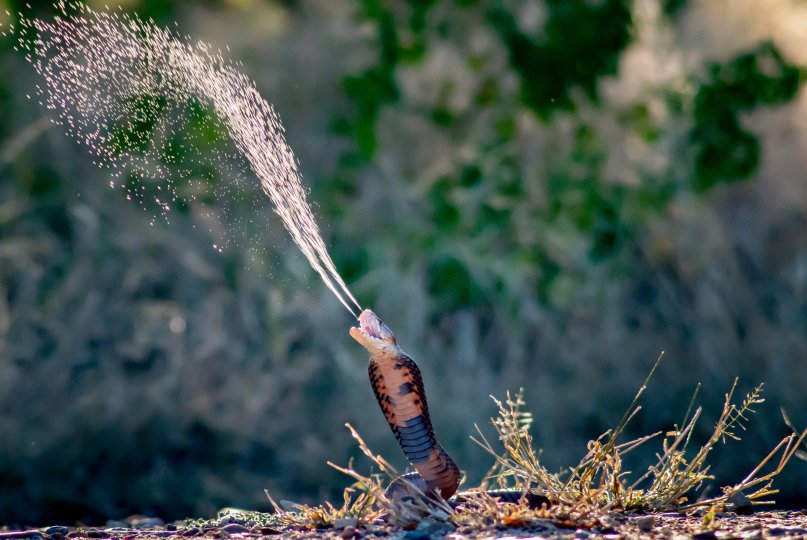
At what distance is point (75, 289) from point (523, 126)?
3158mm

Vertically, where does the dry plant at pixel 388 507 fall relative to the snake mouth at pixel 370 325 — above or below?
below

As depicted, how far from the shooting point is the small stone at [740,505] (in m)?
3.33

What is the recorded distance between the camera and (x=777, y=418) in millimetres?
6809

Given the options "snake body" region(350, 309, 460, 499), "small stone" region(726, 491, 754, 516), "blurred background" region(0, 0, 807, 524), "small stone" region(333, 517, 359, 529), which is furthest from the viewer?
"blurred background" region(0, 0, 807, 524)

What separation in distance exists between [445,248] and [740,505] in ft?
14.4

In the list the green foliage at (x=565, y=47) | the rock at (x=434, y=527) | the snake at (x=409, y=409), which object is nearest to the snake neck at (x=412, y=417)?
the snake at (x=409, y=409)

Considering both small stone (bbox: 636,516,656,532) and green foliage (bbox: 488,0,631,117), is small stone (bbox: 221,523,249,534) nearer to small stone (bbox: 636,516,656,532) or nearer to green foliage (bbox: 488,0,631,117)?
small stone (bbox: 636,516,656,532)

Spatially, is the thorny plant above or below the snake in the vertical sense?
below

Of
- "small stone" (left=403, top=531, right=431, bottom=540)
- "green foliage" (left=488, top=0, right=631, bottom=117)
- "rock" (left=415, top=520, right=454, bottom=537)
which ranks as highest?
"green foliage" (left=488, top=0, right=631, bottom=117)

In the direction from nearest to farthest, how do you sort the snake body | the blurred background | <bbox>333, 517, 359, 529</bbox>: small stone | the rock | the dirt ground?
1. the dirt ground
2. the rock
3. <bbox>333, 517, 359, 529</bbox>: small stone
4. the snake body
5. the blurred background

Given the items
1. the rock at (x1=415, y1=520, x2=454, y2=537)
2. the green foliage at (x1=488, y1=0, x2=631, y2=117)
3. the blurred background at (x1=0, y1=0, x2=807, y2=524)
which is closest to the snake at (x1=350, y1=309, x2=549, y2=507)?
the rock at (x1=415, y1=520, x2=454, y2=537)

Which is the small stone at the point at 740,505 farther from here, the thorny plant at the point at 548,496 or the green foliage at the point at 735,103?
the green foliage at the point at 735,103

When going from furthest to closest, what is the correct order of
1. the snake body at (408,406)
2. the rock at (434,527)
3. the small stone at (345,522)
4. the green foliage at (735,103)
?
the green foliage at (735,103) → the snake body at (408,406) → the small stone at (345,522) → the rock at (434,527)

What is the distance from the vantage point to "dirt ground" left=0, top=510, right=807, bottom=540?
279 cm
